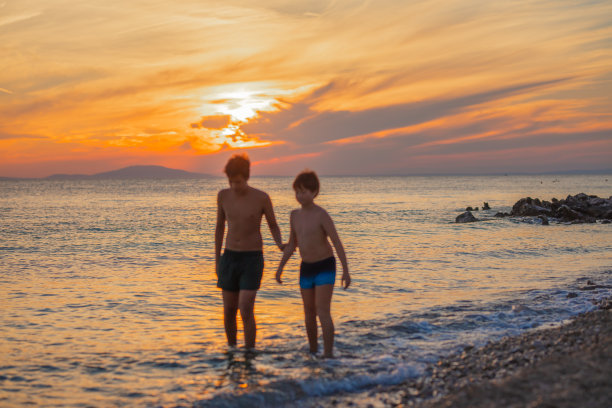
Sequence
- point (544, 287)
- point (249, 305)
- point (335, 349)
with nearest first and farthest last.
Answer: point (249, 305)
point (335, 349)
point (544, 287)

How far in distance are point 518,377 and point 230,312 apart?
369 cm

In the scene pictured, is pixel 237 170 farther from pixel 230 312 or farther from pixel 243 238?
pixel 230 312

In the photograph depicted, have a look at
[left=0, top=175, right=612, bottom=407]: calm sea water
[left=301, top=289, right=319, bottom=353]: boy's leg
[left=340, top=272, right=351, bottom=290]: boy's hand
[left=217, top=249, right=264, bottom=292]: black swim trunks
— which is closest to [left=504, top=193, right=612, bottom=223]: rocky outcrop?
[left=0, top=175, right=612, bottom=407]: calm sea water

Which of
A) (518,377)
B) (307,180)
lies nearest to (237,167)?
(307,180)

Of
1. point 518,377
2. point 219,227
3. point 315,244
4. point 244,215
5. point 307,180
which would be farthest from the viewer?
point 219,227

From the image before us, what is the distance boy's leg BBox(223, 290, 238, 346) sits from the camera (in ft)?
21.5

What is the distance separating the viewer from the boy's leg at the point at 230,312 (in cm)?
655

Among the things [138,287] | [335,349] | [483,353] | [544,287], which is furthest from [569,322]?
[138,287]

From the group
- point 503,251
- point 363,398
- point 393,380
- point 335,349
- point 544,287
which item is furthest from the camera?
point 503,251

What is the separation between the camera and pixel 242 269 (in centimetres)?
632

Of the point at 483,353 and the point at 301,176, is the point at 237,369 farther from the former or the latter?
the point at 483,353

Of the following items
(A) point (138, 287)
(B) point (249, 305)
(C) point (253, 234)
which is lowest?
(A) point (138, 287)

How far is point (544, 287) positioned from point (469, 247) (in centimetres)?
802

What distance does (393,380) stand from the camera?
5.92 metres
